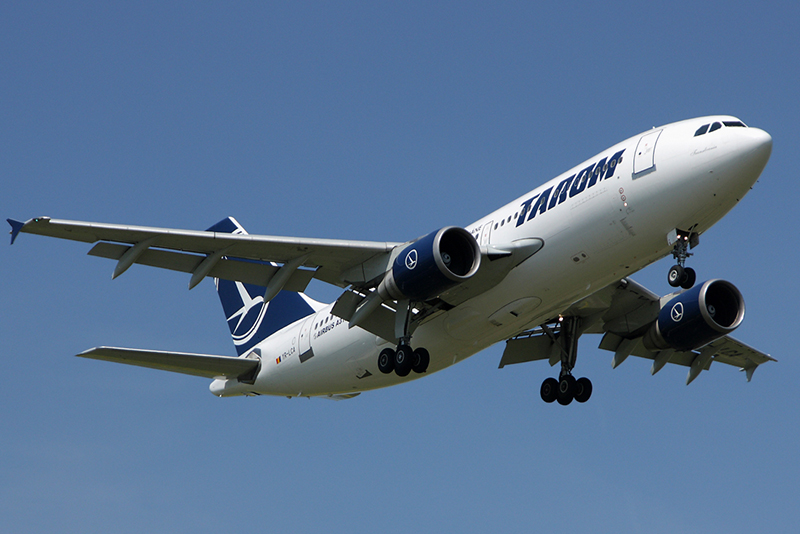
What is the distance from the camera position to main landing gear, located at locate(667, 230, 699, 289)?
69.3 feet

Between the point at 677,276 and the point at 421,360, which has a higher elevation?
the point at 677,276

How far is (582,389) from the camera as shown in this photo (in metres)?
27.7

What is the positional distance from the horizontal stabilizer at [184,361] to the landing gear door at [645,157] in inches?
528

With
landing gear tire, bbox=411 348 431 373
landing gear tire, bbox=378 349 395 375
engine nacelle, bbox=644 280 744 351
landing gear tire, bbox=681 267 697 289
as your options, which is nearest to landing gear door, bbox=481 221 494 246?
landing gear tire, bbox=411 348 431 373

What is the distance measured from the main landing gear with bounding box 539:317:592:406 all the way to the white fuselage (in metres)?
4.13

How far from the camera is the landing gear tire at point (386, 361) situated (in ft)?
79.1

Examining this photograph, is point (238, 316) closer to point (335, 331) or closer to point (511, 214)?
point (335, 331)

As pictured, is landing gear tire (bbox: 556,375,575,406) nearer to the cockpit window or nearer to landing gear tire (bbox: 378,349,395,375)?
landing gear tire (bbox: 378,349,395,375)

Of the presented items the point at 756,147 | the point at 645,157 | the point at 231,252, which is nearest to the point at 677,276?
the point at 645,157

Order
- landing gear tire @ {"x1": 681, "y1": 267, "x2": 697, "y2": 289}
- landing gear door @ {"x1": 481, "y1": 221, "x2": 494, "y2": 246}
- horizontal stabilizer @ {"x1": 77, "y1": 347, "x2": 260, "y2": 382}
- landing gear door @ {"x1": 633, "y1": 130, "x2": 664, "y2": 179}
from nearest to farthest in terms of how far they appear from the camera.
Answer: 1. landing gear door @ {"x1": 633, "y1": 130, "x2": 664, "y2": 179}
2. landing gear tire @ {"x1": 681, "y1": 267, "x2": 697, "y2": 289}
3. landing gear door @ {"x1": 481, "y1": 221, "x2": 494, "y2": 246}
4. horizontal stabilizer @ {"x1": 77, "y1": 347, "x2": 260, "y2": 382}

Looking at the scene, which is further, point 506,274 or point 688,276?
point 506,274

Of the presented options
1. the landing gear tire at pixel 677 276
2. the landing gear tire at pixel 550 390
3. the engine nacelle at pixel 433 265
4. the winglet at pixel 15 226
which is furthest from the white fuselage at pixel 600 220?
the winglet at pixel 15 226

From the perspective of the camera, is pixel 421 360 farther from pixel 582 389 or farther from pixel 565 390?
pixel 582 389

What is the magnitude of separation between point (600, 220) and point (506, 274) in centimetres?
265
